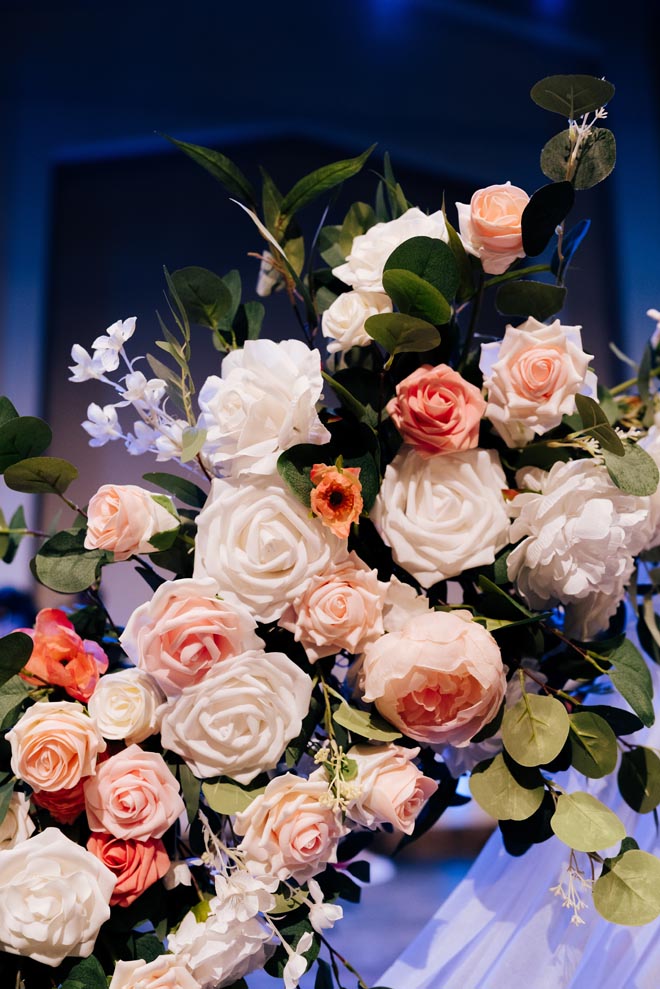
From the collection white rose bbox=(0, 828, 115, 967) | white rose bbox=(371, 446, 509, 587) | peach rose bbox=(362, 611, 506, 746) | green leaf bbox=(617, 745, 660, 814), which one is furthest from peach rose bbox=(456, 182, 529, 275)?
white rose bbox=(0, 828, 115, 967)

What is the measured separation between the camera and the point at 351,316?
2.04ft

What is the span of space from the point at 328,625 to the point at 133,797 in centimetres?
16

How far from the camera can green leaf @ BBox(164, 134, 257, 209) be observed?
65 cm

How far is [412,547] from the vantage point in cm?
58

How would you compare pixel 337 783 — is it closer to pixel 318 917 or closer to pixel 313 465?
pixel 318 917

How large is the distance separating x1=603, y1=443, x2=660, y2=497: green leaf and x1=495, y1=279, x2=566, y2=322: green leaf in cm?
13

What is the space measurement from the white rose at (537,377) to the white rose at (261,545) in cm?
15

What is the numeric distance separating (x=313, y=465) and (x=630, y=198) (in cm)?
282

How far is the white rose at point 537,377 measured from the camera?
586 mm

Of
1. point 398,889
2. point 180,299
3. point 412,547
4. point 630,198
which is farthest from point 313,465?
point 630,198

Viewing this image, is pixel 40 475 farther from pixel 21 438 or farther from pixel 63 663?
pixel 63 663

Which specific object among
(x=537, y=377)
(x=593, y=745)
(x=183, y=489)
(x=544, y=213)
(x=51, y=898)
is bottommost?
(x=51, y=898)

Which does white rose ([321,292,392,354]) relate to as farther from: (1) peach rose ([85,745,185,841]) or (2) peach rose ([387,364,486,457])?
(1) peach rose ([85,745,185,841])

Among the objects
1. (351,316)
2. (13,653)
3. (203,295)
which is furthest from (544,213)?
(13,653)
